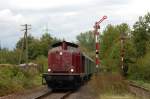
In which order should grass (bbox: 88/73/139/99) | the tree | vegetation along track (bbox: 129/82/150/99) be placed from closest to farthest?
vegetation along track (bbox: 129/82/150/99) < grass (bbox: 88/73/139/99) < the tree

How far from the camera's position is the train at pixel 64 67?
31344mm

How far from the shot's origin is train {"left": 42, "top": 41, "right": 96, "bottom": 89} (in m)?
31.3

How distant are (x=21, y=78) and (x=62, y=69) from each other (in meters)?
6.08

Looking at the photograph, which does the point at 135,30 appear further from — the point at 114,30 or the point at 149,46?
the point at 114,30

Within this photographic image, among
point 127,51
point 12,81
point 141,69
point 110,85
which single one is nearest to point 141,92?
point 110,85

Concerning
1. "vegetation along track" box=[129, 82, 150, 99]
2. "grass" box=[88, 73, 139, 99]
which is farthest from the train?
"vegetation along track" box=[129, 82, 150, 99]

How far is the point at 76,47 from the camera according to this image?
34688 millimetres

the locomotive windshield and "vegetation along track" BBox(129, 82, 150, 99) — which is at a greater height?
the locomotive windshield

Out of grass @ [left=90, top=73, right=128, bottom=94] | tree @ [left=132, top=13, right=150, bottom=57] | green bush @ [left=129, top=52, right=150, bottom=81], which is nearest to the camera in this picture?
grass @ [left=90, top=73, right=128, bottom=94]

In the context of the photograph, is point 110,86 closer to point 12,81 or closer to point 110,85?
point 110,85

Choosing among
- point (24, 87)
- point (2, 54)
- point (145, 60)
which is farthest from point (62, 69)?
point (2, 54)

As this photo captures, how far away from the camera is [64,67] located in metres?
32.4

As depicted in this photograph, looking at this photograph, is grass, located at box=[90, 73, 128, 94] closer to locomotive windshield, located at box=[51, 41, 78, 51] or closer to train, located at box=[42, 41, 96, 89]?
train, located at box=[42, 41, 96, 89]

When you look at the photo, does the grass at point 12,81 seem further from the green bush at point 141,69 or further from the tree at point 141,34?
the tree at point 141,34
